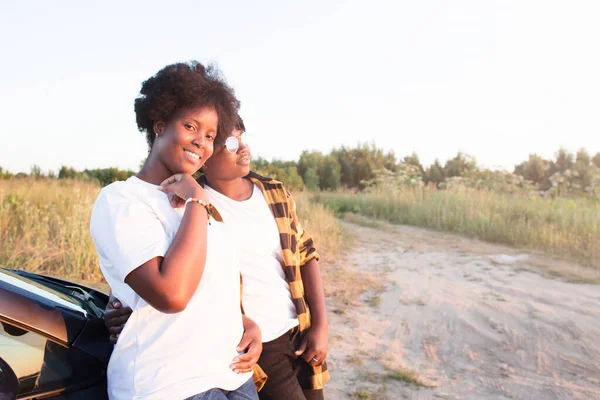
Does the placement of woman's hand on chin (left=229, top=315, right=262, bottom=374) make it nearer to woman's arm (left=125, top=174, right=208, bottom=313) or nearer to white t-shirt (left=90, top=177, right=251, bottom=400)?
white t-shirt (left=90, top=177, right=251, bottom=400)

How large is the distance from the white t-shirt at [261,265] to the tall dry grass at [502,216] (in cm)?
672

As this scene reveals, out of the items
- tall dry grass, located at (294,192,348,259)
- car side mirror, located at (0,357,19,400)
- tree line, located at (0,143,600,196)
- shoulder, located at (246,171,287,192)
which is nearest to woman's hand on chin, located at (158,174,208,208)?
car side mirror, located at (0,357,19,400)

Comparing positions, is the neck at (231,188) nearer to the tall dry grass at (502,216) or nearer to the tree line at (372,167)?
the tall dry grass at (502,216)

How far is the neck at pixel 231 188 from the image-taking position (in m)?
2.28

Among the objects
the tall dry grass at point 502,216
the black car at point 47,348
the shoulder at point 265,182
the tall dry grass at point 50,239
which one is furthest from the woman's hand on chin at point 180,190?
the tall dry grass at point 502,216

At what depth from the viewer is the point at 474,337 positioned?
4.86 metres

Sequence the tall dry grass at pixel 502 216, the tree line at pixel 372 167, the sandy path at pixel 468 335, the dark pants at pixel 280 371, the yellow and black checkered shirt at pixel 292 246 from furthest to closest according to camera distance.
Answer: the tree line at pixel 372 167 < the tall dry grass at pixel 502 216 < the sandy path at pixel 468 335 < the yellow and black checkered shirt at pixel 292 246 < the dark pants at pixel 280 371

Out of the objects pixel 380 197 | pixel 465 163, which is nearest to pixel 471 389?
pixel 380 197

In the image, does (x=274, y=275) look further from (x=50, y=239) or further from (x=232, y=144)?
(x=50, y=239)

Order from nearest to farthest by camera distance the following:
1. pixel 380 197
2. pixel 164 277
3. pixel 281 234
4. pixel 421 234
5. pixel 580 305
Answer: pixel 164 277
pixel 281 234
pixel 580 305
pixel 421 234
pixel 380 197

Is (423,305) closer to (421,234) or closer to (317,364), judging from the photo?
(317,364)

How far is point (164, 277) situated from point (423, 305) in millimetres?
4919

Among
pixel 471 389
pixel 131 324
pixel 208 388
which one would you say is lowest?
pixel 471 389

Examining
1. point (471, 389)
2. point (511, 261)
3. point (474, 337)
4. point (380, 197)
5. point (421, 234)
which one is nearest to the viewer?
point (471, 389)
